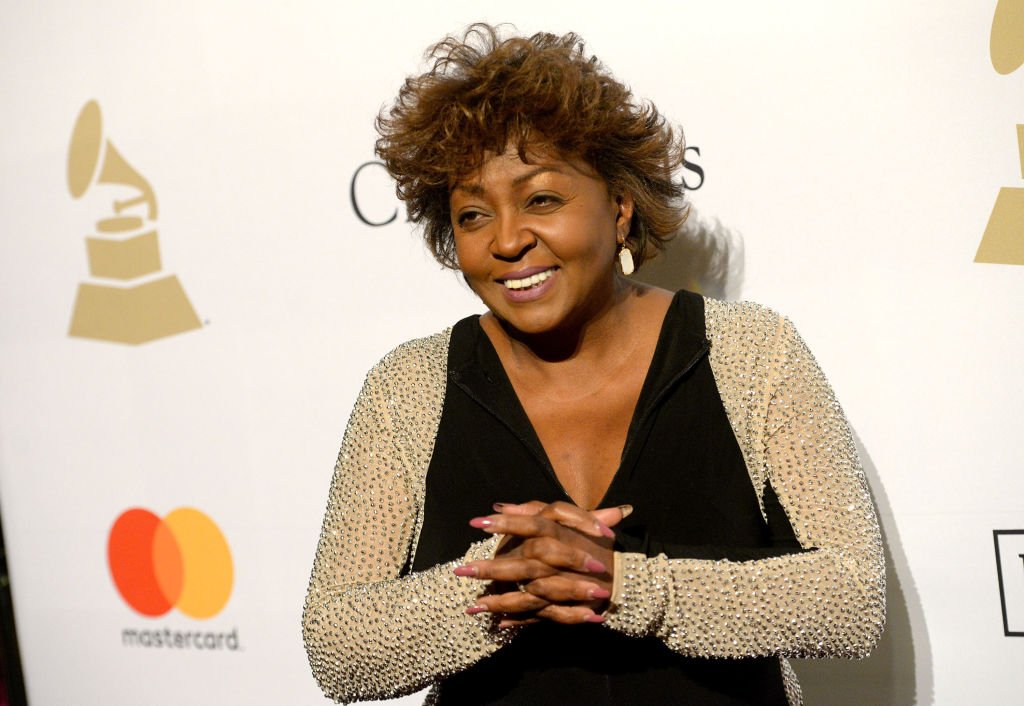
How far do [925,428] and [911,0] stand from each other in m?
0.68

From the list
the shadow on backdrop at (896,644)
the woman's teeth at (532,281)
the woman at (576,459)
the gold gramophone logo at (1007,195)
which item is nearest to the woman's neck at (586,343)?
the woman at (576,459)

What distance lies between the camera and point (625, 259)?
66.9 inches

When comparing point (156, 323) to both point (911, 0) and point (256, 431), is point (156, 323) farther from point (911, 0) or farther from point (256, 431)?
point (911, 0)

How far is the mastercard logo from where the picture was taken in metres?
2.37

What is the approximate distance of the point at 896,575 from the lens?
6.21ft

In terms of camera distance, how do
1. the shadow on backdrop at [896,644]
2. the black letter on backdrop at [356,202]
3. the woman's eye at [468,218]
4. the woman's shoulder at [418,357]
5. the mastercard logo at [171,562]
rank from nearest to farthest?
the woman's eye at [468,218] < the woman's shoulder at [418,357] < the shadow on backdrop at [896,644] < the black letter on backdrop at [356,202] < the mastercard logo at [171,562]

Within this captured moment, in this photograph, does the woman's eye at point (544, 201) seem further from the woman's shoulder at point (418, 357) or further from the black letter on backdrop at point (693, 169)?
the black letter on backdrop at point (693, 169)

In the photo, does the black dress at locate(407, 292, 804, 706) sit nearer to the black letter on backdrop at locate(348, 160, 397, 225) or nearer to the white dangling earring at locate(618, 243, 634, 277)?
the white dangling earring at locate(618, 243, 634, 277)

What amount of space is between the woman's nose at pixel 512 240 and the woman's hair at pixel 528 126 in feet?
0.32

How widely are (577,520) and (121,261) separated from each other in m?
1.42

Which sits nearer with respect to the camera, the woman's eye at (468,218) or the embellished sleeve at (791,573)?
the embellished sleeve at (791,573)

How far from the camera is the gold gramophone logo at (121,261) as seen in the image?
2.38 m

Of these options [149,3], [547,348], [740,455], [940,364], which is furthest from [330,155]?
[940,364]

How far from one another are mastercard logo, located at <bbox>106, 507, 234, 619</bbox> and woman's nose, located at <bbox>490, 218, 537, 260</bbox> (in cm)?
110
